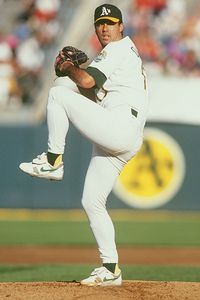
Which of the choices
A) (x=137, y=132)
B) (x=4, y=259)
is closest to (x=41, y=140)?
(x=4, y=259)

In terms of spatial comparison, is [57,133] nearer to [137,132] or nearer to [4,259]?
[137,132]

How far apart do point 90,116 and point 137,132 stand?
0.37m

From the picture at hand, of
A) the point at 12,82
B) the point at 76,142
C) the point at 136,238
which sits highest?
the point at 12,82

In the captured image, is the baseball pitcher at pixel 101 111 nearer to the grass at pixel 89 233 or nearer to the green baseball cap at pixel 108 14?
the green baseball cap at pixel 108 14

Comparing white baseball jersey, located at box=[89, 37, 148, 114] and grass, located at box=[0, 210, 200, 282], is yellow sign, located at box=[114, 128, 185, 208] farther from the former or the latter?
white baseball jersey, located at box=[89, 37, 148, 114]

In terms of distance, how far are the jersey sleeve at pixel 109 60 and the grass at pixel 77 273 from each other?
120 inches

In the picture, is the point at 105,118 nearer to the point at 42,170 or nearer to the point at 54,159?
the point at 54,159

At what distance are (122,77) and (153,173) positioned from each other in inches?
363

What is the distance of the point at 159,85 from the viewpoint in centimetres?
1502

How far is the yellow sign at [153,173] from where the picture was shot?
15273 millimetres

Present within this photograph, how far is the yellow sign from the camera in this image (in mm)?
15273

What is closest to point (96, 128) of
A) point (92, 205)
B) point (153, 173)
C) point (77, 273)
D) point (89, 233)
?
point (92, 205)

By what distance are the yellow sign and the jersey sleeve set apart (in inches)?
357

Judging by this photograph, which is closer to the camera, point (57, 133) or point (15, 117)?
point (57, 133)
